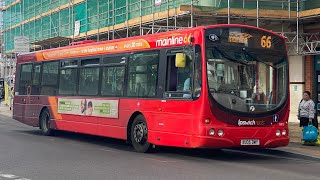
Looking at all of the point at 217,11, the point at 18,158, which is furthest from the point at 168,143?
the point at 217,11

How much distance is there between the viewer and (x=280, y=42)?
12.7m

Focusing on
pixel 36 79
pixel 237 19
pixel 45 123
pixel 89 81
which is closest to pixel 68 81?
pixel 89 81

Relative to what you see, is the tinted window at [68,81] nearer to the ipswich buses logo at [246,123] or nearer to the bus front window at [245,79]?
the bus front window at [245,79]

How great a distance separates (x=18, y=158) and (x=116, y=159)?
227 centimetres

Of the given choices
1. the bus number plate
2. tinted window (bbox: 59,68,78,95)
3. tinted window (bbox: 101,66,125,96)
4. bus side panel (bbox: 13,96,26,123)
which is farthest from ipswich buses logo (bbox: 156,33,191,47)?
bus side panel (bbox: 13,96,26,123)

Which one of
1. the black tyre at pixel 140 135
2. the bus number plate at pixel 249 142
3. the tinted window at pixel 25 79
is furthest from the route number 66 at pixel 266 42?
the tinted window at pixel 25 79

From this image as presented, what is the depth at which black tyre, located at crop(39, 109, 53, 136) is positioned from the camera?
60.1 feet

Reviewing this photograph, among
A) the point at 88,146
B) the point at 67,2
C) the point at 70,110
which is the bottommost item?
the point at 88,146

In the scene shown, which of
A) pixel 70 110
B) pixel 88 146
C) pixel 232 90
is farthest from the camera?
pixel 70 110

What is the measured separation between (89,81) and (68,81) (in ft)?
4.76

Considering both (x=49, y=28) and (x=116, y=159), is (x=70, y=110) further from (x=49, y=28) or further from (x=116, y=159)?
(x=49, y=28)

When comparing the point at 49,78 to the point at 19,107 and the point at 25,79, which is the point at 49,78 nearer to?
the point at 25,79

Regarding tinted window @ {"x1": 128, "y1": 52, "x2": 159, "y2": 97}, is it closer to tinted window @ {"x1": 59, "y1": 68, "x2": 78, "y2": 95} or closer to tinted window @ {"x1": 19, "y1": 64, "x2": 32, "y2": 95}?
tinted window @ {"x1": 59, "y1": 68, "x2": 78, "y2": 95}

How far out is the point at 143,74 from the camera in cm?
1337
